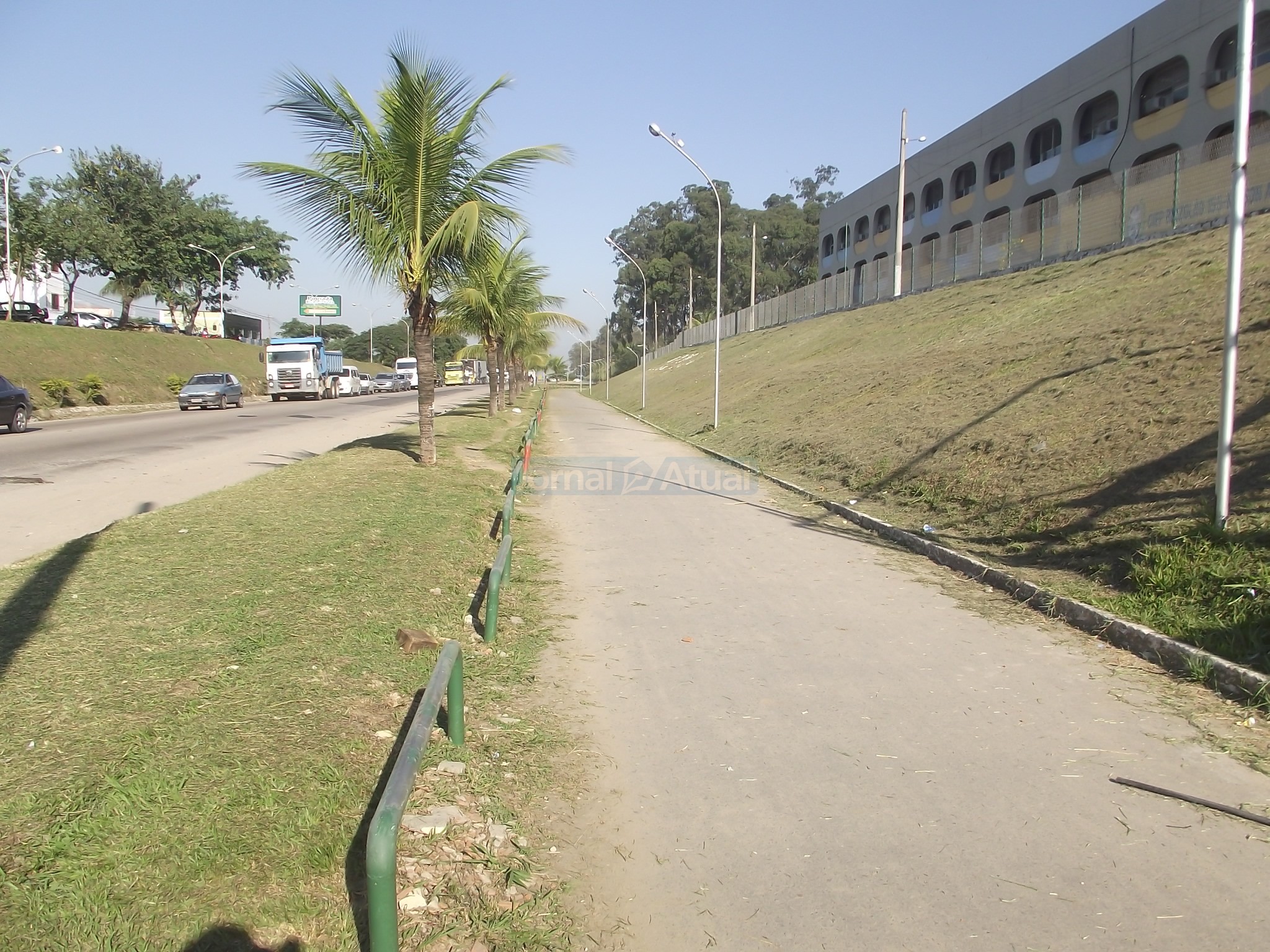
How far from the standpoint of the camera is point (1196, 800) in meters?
4.08

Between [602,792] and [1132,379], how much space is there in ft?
32.1

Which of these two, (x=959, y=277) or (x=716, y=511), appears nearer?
(x=716, y=511)

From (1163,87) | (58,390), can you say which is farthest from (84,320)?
(1163,87)

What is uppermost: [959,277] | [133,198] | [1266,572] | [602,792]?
[133,198]

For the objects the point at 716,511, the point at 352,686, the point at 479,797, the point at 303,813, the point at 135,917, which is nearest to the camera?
the point at 135,917

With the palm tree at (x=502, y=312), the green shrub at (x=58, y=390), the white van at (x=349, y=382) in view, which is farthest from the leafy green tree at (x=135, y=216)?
the palm tree at (x=502, y=312)

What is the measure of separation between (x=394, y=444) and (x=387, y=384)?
52467mm

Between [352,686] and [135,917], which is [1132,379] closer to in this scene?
[352,686]

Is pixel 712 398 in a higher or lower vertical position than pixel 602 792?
higher

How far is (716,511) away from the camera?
12.6m

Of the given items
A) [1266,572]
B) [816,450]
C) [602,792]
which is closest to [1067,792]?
[602,792]

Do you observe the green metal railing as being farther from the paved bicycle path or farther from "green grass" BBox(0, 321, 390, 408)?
"green grass" BBox(0, 321, 390, 408)

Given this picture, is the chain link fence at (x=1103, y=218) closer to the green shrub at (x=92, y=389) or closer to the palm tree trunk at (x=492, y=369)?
the palm tree trunk at (x=492, y=369)

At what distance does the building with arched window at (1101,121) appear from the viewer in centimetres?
2909
